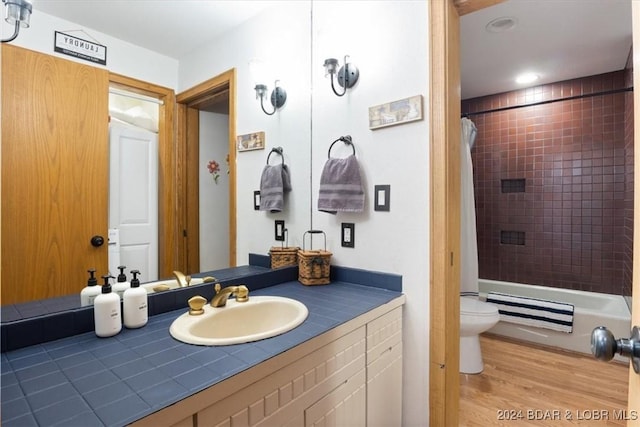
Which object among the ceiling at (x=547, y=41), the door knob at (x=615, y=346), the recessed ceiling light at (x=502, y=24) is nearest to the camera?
the door knob at (x=615, y=346)

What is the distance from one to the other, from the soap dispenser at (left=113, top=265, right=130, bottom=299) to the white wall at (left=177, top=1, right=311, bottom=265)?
0.53m

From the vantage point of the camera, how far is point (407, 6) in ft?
4.65

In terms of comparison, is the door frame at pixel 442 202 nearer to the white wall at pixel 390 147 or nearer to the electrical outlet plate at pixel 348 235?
the white wall at pixel 390 147

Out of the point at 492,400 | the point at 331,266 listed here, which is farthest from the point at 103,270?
the point at 492,400

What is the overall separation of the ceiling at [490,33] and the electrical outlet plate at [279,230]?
0.88 meters

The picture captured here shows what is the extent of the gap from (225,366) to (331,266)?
3.12 feet

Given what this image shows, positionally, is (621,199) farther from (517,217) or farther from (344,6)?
(344,6)

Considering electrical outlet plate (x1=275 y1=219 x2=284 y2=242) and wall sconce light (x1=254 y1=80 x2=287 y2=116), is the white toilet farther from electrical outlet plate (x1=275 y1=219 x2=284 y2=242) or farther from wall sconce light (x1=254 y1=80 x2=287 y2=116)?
wall sconce light (x1=254 y1=80 x2=287 y2=116)

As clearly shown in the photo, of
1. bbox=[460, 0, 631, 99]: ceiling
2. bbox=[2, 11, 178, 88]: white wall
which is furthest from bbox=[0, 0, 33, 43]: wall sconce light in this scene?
bbox=[460, 0, 631, 99]: ceiling

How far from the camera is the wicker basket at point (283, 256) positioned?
1660mm

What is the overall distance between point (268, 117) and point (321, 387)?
1293 mm

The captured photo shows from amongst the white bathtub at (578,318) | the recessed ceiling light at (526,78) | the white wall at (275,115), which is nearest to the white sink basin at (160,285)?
the white wall at (275,115)

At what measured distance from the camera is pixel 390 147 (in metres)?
1.47

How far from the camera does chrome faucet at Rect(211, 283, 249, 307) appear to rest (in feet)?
3.88
